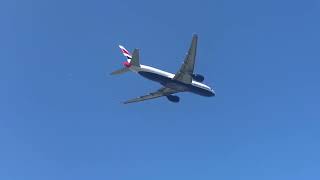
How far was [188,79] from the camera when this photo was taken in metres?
137

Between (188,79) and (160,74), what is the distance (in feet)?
22.9

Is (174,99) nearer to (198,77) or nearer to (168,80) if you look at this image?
(168,80)

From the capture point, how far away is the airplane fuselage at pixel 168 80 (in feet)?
441

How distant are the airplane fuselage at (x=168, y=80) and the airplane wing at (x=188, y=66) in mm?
1459

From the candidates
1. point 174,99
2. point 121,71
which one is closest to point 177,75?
point 174,99

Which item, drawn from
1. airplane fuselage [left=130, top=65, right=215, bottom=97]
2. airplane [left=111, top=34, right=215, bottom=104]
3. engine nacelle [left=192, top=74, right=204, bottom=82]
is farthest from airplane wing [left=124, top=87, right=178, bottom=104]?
engine nacelle [left=192, top=74, right=204, bottom=82]

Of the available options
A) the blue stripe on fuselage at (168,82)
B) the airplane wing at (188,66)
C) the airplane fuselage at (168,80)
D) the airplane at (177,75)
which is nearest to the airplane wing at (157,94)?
the airplane at (177,75)

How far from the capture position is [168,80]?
13650cm

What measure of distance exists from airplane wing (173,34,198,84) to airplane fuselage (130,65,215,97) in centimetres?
146

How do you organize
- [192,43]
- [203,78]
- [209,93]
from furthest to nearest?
[209,93] → [203,78] → [192,43]

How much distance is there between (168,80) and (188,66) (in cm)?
640

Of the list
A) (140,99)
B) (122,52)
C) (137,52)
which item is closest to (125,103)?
(140,99)

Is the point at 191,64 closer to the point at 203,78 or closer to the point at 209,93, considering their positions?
the point at 203,78

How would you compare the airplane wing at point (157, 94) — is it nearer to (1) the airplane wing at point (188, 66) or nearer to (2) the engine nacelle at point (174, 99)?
(2) the engine nacelle at point (174, 99)
